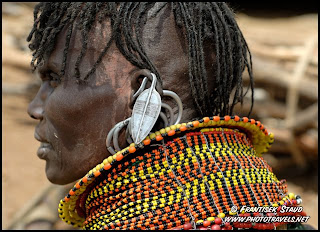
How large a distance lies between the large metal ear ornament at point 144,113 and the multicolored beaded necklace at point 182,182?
48 millimetres

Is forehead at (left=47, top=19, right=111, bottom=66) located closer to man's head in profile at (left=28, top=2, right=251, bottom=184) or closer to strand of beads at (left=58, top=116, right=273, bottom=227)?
man's head in profile at (left=28, top=2, right=251, bottom=184)

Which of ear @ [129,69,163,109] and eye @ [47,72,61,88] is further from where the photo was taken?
eye @ [47,72,61,88]

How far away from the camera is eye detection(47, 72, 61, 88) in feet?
→ 6.61

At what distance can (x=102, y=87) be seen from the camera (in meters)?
1.90

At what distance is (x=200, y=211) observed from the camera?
5.65 feet

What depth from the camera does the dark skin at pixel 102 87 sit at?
1888mm

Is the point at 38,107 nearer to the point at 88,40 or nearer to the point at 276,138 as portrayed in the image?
the point at 88,40

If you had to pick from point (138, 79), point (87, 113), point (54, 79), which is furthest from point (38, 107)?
point (138, 79)

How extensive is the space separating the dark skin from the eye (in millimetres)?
39

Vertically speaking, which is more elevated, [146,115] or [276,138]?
[146,115]

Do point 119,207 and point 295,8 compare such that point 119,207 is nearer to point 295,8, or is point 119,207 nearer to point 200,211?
point 200,211

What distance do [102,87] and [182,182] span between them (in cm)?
51

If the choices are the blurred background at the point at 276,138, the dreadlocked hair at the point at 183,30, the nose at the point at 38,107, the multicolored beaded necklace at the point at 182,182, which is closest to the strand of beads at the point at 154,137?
the multicolored beaded necklace at the point at 182,182

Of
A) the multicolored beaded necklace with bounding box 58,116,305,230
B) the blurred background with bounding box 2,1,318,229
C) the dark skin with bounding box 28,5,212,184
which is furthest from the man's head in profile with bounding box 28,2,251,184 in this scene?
the blurred background with bounding box 2,1,318,229
